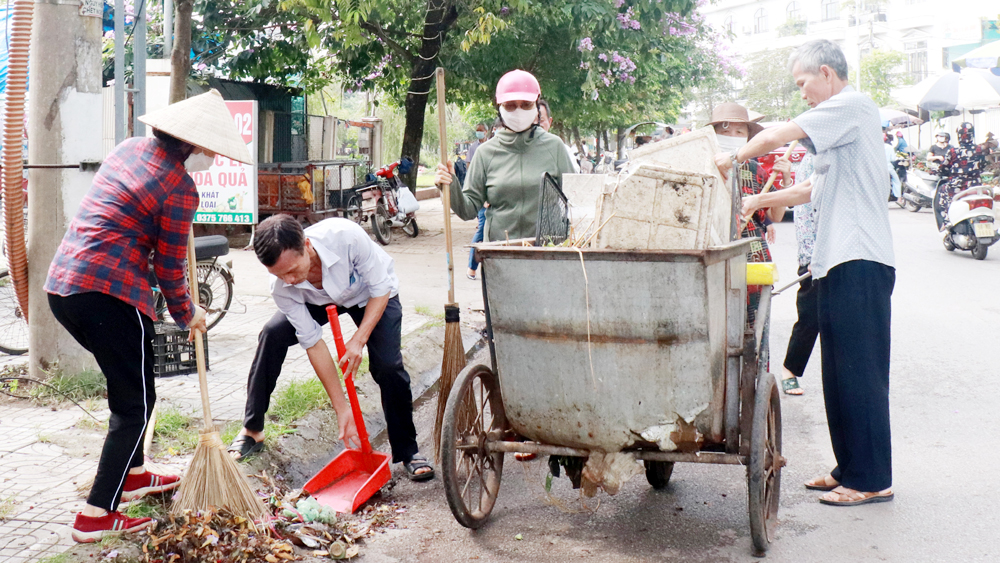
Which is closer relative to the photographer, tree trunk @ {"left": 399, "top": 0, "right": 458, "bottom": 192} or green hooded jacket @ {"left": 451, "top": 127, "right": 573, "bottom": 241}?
green hooded jacket @ {"left": 451, "top": 127, "right": 573, "bottom": 241}

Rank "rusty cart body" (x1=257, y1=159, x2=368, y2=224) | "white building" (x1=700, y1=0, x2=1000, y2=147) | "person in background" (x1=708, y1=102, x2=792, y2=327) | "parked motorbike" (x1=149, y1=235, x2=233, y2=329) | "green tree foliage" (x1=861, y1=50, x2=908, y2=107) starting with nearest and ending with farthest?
"person in background" (x1=708, y1=102, x2=792, y2=327) → "parked motorbike" (x1=149, y1=235, x2=233, y2=329) → "rusty cart body" (x1=257, y1=159, x2=368, y2=224) → "white building" (x1=700, y1=0, x2=1000, y2=147) → "green tree foliage" (x1=861, y1=50, x2=908, y2=107)

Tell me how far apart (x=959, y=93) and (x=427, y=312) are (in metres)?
17.9

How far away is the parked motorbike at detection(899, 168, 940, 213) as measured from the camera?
61.3 feet

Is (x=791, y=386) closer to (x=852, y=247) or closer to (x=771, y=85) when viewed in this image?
(x=852, y=247)

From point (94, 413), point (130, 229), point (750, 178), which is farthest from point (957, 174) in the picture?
point (130, 229)

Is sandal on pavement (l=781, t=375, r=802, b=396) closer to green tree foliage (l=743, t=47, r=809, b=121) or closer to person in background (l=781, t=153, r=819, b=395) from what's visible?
person in background (l=781, t=153, r=819, b=395)

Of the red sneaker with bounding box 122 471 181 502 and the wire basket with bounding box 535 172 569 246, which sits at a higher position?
the wire basket with bounding box 535 172 569 246

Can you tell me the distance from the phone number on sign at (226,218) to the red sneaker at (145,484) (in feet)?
10.3

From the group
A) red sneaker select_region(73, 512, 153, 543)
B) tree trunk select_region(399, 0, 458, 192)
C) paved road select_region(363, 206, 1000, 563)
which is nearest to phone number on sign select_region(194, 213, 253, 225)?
paved road select_region(363, 206, 1000, 563)

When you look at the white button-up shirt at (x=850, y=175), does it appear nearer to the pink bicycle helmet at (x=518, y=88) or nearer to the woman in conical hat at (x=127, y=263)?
the pink bicycle helmet at (x=518, y=88)

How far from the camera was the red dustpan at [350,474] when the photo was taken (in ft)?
13.3

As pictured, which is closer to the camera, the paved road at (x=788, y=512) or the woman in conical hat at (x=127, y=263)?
the woman in conical hat at (x=127, y=263)

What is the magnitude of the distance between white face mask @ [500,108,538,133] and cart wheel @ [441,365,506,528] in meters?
A: 1.76

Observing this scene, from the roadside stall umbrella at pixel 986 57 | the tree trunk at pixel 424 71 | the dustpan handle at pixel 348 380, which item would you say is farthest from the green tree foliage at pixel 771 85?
the dustpan handle at pixel 348 380
